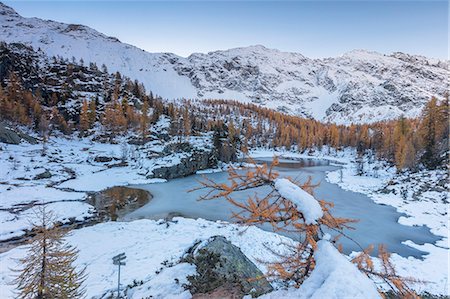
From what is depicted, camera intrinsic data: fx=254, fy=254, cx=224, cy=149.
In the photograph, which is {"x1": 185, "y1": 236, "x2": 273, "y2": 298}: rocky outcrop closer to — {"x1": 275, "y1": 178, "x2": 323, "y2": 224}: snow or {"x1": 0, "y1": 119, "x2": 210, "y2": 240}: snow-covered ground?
{"x1": 275, "y1": 178, "x2": 323, "y2": 224}: snow

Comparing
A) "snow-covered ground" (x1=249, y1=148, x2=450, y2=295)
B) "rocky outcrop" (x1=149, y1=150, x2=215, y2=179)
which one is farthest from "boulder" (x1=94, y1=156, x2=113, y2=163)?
"snow-covered ground" (x1=249, y1=148, x2=450, y2=295)

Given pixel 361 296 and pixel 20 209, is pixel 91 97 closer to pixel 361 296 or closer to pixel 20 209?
pixel 20 209

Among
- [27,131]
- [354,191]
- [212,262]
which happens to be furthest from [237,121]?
[212,262]

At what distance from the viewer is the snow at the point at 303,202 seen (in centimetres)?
268

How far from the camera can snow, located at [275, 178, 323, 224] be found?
268 cm

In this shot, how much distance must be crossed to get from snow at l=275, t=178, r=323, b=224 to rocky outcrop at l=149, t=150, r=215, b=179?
153 feet

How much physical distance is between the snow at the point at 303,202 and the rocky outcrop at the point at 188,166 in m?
46.7

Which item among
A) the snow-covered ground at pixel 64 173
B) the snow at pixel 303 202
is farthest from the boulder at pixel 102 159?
the snow at pixel 303 202

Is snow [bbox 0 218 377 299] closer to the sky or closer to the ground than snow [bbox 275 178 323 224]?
closer to the ground

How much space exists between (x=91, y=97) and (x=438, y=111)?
97.4 meters

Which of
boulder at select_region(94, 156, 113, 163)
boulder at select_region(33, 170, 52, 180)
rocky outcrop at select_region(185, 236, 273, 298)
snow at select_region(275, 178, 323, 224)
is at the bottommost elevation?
boulder at select_region(33, 170, 52, 180)

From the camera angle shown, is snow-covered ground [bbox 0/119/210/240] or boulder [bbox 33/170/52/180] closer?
snow-covered ground [bbox 0/119/210/240]

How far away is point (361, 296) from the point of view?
6.81ft

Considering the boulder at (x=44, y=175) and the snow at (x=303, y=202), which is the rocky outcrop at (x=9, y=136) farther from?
the snow at (x=303, y=202)
